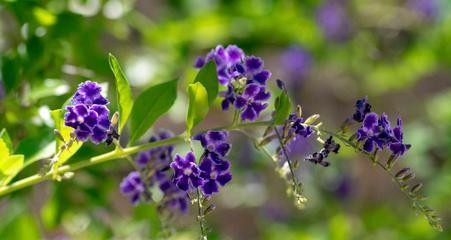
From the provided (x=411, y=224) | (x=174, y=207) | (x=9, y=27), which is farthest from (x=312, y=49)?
(x=174, y=207)

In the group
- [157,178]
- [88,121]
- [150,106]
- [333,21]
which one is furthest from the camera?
Answer: [333,21]

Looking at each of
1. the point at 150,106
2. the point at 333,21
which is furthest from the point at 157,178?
the point at 333,21

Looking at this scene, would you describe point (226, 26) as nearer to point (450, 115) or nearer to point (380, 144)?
point (450, 115)

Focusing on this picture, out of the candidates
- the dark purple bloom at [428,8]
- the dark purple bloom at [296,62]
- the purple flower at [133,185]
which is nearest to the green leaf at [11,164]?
the purple flower at [133,185]

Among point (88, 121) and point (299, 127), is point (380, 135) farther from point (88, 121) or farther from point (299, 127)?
point (88, 121)

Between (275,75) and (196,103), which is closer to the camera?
(196,103)

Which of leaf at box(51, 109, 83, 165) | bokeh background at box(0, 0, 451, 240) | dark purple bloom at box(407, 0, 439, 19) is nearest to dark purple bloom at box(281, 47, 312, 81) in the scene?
bokeh background at box(0, 0, 451, 240)

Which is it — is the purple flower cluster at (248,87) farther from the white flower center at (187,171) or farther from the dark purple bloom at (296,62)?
the dark purple bloom at (296,62)
